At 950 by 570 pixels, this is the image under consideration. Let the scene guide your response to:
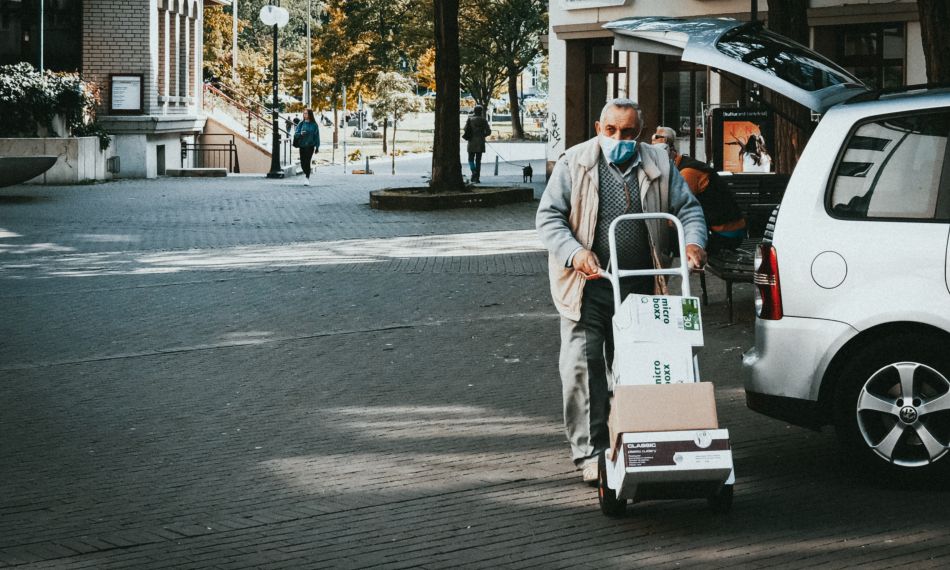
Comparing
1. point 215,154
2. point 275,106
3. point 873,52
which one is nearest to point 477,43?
point 215,154

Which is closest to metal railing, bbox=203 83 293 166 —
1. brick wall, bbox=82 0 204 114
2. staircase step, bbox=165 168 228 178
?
staircase step, bbox=165 168 228 178

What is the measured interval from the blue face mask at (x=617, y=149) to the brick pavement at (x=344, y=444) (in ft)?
4.96

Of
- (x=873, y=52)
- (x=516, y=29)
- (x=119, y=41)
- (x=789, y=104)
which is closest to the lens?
(x=789, y=104)

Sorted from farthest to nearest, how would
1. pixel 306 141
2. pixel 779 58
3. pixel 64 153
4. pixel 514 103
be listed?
pixel 514 103 → pixel 306 141 → pixel 64 153 → pixel 779 58

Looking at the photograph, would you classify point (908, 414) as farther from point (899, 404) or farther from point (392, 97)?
point (392, 97)

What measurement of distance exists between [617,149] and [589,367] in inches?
38.6

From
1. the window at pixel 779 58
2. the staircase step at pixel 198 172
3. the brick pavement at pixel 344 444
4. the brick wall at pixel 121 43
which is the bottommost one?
the brick pavement at pixel 344 444

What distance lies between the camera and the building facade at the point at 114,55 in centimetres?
3469

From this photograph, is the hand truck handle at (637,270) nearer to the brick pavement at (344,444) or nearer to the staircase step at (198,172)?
the brick pavement at (344,444)

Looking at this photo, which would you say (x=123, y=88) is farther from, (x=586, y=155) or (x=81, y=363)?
(x=586, y=155)

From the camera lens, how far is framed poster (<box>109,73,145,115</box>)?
35094mm

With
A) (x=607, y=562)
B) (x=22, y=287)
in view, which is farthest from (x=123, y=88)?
(x=607, y=562)

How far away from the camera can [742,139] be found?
1702 cm

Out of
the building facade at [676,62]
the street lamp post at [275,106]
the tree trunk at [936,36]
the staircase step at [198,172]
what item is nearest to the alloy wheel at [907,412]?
the tree trunk at [936,36]
